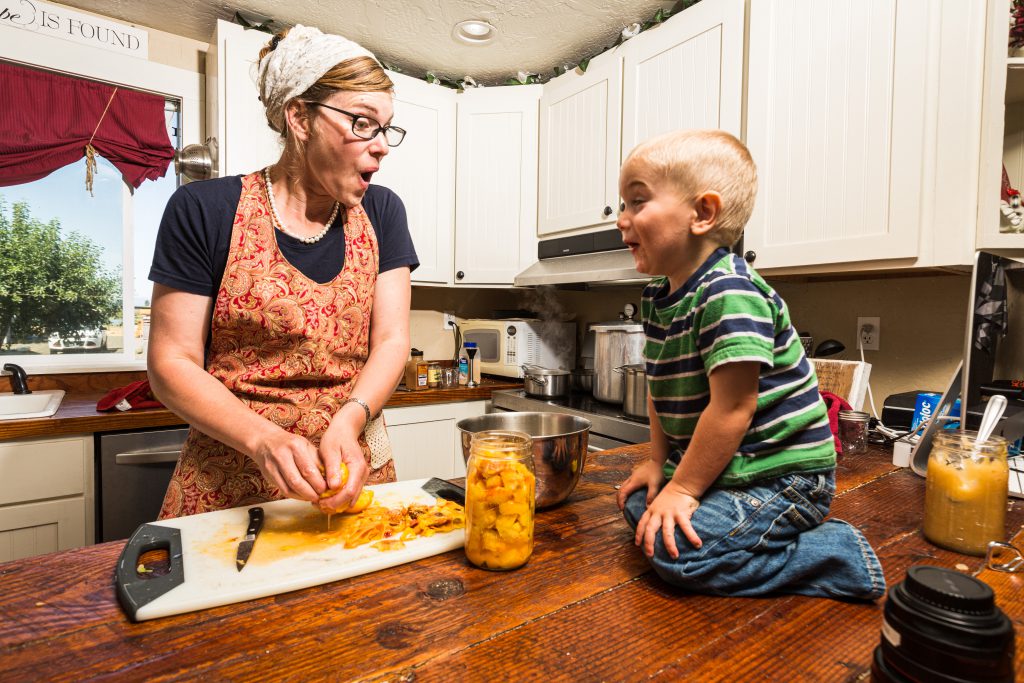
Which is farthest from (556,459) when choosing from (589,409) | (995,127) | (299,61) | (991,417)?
(589,409)

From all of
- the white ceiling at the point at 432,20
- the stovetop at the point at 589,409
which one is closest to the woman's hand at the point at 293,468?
the stovetop at the point at 589,409

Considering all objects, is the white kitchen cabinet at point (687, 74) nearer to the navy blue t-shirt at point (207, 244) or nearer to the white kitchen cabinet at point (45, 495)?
the navy blue t-shirt at point (207, 244)

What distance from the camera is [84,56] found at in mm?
2314

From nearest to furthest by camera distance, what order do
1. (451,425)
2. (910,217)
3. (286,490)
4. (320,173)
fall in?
1. (286,490)
2. (320,173)
3. (910,217)
4. (451,425)

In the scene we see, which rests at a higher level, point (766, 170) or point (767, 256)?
point (766, 170)

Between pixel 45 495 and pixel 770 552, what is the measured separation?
2.17 metres

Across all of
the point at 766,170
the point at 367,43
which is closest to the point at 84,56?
the point at 367,43

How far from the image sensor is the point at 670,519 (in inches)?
24.8

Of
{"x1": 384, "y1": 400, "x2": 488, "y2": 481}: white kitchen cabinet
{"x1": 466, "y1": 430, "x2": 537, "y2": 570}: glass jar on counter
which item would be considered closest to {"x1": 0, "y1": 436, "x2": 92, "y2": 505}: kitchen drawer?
{"x1": 384, "y1": 400, "x2": 488, "y2": 481}: white kitchen cabinet

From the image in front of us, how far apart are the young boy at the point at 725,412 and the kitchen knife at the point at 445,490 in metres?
0.28

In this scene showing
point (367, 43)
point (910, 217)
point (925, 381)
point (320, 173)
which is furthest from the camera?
point (367, 43)

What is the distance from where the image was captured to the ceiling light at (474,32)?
232 cm

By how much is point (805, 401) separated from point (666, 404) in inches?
6.3

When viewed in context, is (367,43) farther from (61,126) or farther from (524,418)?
(524,418)
